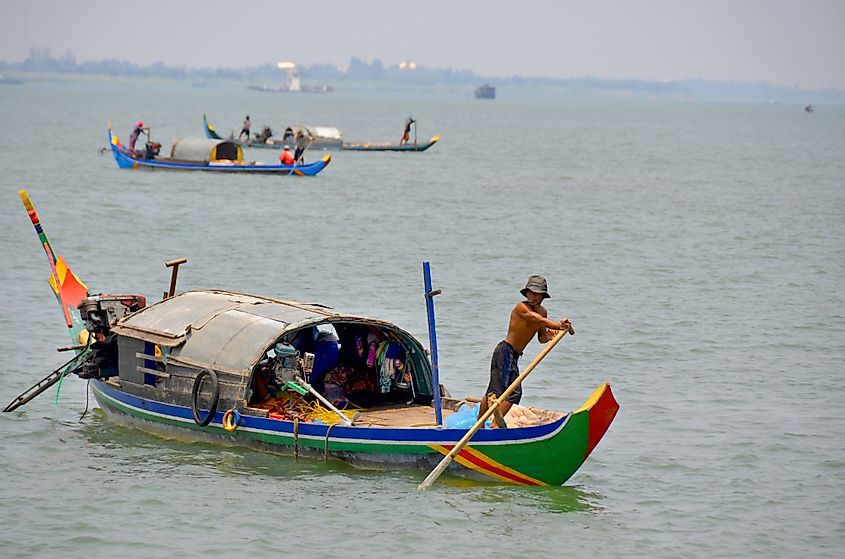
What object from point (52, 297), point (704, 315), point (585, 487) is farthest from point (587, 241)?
point (585, 487)

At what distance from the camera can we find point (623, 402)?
65.3 ft

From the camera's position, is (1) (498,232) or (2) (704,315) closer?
(2) (704,315)

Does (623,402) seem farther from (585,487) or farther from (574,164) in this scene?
(574,164)

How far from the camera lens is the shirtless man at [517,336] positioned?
14898mm

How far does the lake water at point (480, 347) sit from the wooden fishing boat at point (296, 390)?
38 cm

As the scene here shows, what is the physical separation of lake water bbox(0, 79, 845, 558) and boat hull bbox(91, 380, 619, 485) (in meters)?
0.23

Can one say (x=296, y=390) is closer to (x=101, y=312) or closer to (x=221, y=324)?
(x=221, y=324)

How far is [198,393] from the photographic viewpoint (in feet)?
52.9

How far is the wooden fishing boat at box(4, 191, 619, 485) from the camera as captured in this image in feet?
47.8

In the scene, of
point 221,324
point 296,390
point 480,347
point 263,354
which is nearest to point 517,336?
point 296,390

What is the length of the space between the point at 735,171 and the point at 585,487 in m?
59.5

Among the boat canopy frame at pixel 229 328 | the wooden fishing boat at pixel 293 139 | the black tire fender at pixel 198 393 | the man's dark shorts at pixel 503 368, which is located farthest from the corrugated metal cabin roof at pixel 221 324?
the wooden fishing boat at pixel 293 139

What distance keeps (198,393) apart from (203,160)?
1457 inches

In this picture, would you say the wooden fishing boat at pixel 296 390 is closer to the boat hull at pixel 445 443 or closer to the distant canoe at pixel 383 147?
the boat hull at pixel 445 443
